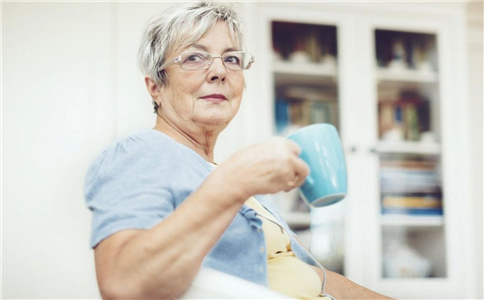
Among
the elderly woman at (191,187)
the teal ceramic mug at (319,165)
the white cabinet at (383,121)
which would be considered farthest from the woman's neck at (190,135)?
the white cabinet at (383,121)

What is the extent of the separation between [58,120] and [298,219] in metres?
1.17

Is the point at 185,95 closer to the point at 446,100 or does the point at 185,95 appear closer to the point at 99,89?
the point at 99,89

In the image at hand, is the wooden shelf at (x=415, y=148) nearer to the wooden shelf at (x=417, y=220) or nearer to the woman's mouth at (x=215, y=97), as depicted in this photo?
the wooden shelf at (x=417, y=220)

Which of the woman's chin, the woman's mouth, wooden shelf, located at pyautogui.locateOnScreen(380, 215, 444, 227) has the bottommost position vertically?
wooden shelf, located at pyautogui.locateOnScreen(380, 215, 444, 227)

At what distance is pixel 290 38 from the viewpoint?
2.55 meters

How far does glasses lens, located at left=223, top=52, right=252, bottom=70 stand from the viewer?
43.3 inches

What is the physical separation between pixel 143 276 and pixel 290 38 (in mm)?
2007

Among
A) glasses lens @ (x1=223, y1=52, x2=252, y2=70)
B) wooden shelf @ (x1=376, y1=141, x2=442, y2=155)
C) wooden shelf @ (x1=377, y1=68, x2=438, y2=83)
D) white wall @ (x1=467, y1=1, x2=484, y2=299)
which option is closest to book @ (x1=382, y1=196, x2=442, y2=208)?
wooden shelf @ (x1=376, y1=141, x2=442, y2=155)

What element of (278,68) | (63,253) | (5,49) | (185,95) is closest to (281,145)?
(185,95)

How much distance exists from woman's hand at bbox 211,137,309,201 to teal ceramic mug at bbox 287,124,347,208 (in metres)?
0.09

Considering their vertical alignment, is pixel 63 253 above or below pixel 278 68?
below

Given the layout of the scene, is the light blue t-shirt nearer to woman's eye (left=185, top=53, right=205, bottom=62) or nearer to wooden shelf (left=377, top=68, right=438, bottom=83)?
woman's eye (left=185, top=53, right=205, bottom=62)

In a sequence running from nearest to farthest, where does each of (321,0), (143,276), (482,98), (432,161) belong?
(143,276) < (321,0) < (432,161) < (482,98)

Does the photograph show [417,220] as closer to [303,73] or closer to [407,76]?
[407,76]
